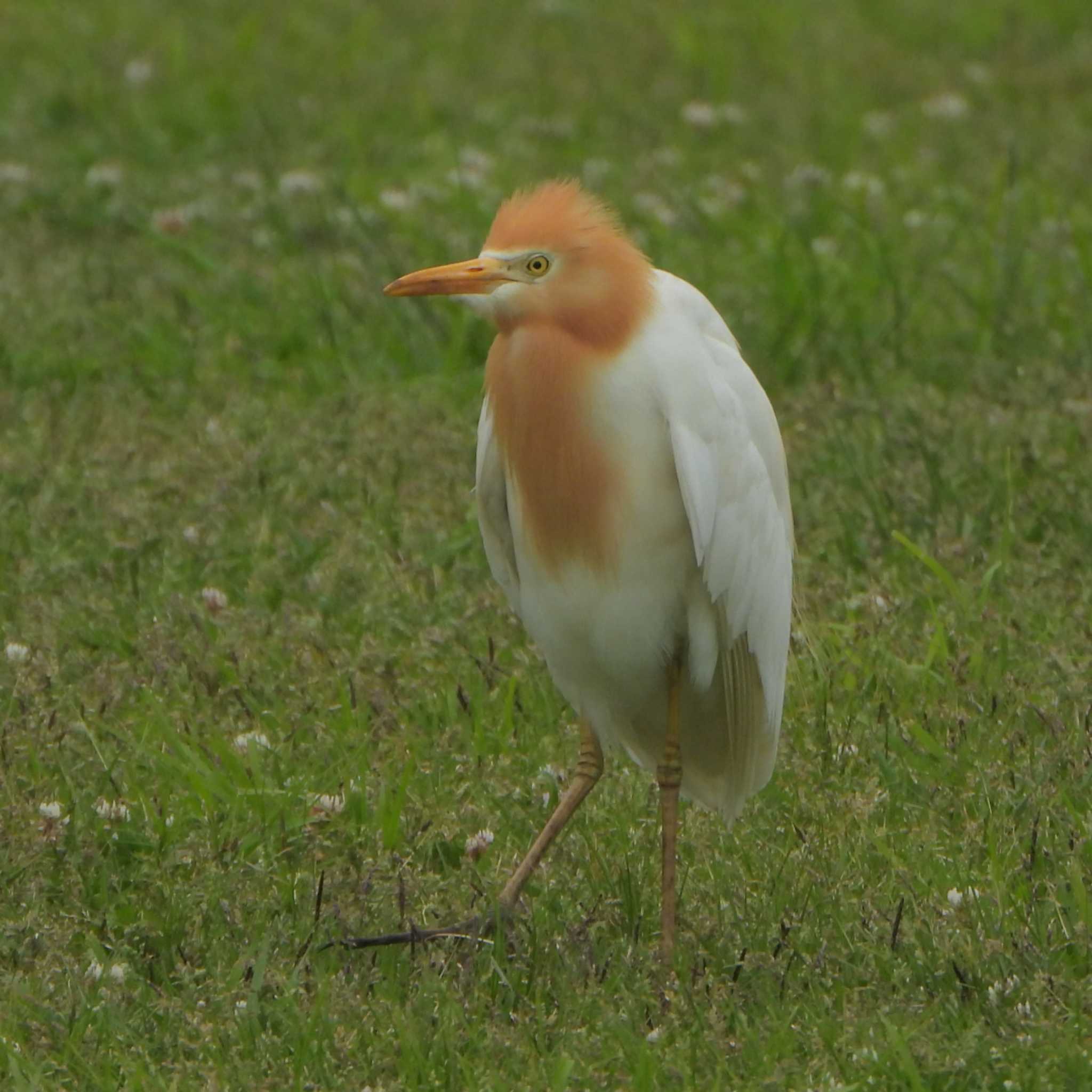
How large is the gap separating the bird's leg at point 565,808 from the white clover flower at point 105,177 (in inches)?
179

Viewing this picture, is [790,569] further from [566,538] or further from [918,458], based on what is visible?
[918,458]

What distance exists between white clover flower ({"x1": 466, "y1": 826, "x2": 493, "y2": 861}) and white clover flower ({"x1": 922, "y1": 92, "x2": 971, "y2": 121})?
223 inches

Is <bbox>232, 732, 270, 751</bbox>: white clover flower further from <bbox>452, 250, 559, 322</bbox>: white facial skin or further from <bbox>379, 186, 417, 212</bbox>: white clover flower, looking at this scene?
<bbox>379, 186, 417, 212</bbox>: white clover flower

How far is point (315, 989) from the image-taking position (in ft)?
12.1

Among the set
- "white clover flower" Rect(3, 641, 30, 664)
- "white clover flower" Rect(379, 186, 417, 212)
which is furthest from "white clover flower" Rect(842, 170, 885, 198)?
"white clover flower" Rect(3, 641, 30, 664)

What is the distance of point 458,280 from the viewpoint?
12.4 ft

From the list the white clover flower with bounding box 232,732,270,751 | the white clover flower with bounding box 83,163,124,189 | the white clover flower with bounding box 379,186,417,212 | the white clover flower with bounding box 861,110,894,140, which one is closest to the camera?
the white clover flower with bounding box 232,732,270,751

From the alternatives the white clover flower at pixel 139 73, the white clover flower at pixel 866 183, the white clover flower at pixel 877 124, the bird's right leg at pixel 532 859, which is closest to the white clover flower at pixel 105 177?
the white clover flower at pixel 139 73

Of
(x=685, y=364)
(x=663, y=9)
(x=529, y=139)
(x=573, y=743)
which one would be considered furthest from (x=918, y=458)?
(x=663, y=9)

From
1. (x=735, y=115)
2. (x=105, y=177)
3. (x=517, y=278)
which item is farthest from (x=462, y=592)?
(x=735, y=115)

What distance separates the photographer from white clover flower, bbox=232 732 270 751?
454 centimetres

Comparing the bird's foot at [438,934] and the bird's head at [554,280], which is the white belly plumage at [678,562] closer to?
the bird's head at [554,280]

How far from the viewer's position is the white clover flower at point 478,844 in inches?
167

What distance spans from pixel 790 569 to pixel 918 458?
72.3 inches
